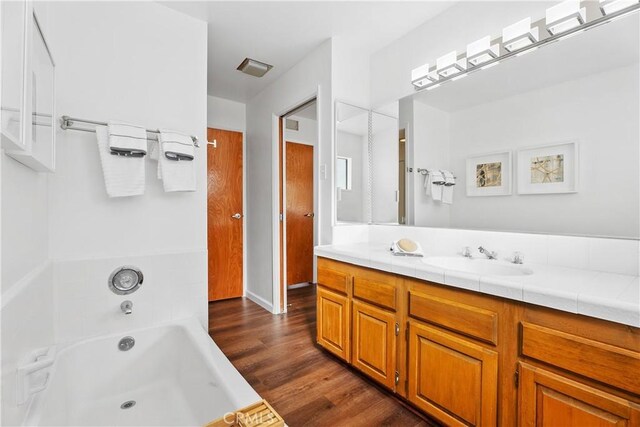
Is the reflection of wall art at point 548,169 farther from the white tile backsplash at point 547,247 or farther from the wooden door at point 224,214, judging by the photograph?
the wooden door at point 224,214

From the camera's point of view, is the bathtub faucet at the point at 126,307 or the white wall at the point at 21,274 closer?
the white wall at the point at 21,274

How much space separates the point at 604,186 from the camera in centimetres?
137

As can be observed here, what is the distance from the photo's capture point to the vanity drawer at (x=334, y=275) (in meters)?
2.00

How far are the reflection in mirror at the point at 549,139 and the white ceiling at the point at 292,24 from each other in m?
0.62

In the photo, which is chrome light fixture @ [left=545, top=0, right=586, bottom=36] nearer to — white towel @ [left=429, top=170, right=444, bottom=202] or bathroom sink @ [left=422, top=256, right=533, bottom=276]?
white towel @ [left=429, top=170, right=444, bottom=202]

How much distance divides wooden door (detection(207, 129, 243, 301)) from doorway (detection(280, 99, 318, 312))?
65 cm

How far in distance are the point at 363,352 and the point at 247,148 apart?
286 centimetres

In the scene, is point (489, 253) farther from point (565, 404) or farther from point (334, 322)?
point (334, 322)

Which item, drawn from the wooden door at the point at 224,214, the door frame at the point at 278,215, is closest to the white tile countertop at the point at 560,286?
the door frame at the point at 278,215

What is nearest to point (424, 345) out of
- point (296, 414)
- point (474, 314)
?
point (474, 314)

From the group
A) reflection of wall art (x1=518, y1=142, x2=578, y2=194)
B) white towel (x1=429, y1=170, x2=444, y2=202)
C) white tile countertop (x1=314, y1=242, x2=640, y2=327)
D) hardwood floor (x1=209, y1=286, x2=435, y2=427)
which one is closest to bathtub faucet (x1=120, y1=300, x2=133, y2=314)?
hardwood floor (x1=209, y1=286, x2=435, y2=427)

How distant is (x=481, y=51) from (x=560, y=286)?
4.68 feet

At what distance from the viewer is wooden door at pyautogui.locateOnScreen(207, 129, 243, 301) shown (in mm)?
3576

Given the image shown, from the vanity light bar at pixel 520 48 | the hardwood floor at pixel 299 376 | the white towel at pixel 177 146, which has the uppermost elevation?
the vanity light bar at pixel 520 48
